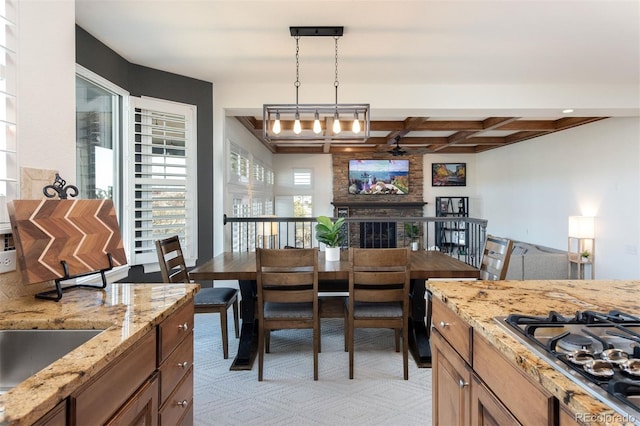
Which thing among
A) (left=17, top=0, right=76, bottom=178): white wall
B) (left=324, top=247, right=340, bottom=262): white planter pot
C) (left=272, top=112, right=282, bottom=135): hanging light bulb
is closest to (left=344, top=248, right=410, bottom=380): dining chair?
(left=324, top=247, right=340, bottom=262): white planter pot

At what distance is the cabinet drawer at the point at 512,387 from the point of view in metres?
0.79

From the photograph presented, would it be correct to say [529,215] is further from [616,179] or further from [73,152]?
[73,152]

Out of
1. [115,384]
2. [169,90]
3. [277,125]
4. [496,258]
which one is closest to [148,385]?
[115,384]

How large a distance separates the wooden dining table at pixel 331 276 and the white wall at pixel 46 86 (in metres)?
1.22

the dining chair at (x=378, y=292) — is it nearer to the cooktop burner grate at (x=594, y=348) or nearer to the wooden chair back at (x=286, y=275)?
the wooden chair back at (x=286, y=275)

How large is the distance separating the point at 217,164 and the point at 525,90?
3.86m

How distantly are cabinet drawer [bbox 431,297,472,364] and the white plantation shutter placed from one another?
2.92 metres

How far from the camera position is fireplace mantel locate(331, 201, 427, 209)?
8.71 metres

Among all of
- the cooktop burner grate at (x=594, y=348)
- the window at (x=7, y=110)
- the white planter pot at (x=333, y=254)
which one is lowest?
the white planter pot at (x=333, y=254)

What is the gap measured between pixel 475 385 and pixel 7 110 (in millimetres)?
2084

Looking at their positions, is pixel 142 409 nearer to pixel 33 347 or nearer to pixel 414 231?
pixel 33 347

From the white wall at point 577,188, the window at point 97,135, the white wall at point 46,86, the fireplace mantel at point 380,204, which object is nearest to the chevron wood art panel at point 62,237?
the white wall at point 46,86

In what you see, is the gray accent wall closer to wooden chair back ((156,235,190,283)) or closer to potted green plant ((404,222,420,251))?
wooden chair back ((156,235,190,283))

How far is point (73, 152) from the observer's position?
1728 mm
